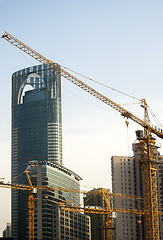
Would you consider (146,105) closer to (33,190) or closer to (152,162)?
(152,162)

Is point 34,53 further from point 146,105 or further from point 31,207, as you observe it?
point 31,207

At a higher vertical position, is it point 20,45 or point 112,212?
point 20,45

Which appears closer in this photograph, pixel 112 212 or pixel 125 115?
pixel 125 115

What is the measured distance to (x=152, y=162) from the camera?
133 metres

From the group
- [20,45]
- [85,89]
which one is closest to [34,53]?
[20,45]

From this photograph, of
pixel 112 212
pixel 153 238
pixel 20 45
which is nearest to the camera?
pixel 153 238

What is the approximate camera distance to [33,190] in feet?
453

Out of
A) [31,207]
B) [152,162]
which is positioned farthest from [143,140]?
[31,207]

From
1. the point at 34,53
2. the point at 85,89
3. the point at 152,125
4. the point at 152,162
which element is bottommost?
the point at 152,162

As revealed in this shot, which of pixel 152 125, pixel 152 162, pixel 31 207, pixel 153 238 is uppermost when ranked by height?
pixel 152 125

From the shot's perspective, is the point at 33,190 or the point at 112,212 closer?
the point at 33,190

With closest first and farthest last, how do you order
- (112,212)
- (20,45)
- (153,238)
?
(153,238)
(20,45)
(112,212)

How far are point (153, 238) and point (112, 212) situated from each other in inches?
1686

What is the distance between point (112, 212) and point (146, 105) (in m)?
47.4
